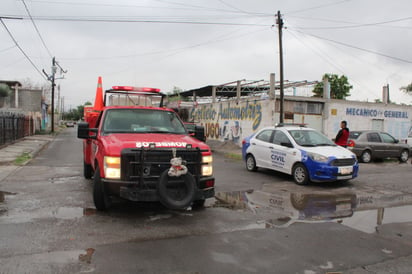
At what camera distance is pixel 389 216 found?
6434 mm

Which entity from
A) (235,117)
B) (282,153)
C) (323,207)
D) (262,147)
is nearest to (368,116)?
(235,117)

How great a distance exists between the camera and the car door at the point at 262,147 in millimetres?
10719

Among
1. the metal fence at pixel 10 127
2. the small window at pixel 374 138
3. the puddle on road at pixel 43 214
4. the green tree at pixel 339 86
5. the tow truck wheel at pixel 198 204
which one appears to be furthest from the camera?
the green tree at pixel 339 86

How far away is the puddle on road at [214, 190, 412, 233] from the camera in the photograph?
19.7ft

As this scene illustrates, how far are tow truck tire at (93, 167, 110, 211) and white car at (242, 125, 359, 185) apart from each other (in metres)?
5.48

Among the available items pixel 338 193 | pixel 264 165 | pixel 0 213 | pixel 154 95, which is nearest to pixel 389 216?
pixel 338 193

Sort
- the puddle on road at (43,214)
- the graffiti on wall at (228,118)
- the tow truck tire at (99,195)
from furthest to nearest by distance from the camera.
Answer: the graffiti on wall at (228,118) < the tow truck tire at (99,195) < the puddle on road at (43,214)

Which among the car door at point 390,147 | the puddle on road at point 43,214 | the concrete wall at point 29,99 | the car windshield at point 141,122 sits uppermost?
the concrete wall at point 29,99

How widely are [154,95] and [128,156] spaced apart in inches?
177

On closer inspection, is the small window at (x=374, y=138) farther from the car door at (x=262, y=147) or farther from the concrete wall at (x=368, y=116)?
the car door at (x=262, y=147)

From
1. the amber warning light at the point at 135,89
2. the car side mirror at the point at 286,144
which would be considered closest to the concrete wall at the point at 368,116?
the car side mirror at the point at 286,144

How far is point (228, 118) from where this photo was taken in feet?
75.9

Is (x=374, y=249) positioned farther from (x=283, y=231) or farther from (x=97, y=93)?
(x=97, y=93)

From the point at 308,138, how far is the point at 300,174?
1264 millimetres
